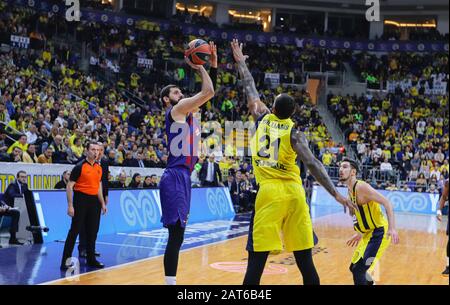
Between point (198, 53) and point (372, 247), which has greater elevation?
point (198, 53)

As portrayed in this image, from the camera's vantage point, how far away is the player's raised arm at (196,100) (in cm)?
487

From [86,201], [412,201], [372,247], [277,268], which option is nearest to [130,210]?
[86,201]

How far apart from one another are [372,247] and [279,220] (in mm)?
1868

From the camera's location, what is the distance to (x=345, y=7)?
3562cm

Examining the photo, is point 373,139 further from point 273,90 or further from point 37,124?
point 37,124

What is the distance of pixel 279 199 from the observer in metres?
4.61

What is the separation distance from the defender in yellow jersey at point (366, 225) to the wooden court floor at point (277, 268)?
1.82m

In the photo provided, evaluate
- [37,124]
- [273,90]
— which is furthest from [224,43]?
[37,124]

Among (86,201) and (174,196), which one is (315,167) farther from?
(86,201)

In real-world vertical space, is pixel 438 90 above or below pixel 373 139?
above

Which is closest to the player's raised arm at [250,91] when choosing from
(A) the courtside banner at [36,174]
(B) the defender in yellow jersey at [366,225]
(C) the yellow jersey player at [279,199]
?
(C) the yellow jersey player at [279,199]

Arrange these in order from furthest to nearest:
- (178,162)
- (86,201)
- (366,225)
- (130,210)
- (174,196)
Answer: (130,210) → (86,201) → (366,225) → (178,162) → (174,196)

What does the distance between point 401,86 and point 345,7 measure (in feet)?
20.6

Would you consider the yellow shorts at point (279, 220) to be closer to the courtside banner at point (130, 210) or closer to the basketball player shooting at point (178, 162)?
the basketball player shooting at point (178, 162)
